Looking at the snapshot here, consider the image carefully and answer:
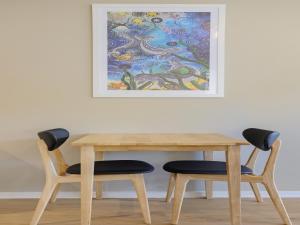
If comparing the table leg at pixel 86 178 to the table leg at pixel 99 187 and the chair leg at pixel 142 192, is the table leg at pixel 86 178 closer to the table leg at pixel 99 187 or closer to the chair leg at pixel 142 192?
the chair leg at pixel 142 192

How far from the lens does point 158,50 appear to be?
2.66 metres

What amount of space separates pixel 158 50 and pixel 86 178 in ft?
4.24

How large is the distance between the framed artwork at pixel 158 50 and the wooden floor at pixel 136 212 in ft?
3.03

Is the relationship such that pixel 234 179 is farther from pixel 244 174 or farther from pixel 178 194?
pixel 178 194

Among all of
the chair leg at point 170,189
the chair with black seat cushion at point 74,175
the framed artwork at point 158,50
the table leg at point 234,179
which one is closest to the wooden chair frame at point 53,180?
the chair with black seat cushion at point 74,175

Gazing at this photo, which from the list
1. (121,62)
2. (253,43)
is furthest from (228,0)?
(121,62)

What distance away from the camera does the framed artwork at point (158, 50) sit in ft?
8.66

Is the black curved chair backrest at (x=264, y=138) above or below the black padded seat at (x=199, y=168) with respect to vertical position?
above

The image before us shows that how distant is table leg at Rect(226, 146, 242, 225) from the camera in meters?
1.96

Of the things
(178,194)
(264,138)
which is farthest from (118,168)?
(264,138)

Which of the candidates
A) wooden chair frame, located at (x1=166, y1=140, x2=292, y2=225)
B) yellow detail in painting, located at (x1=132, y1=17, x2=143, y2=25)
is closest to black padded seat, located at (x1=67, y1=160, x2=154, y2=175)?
wooden chair frame, located at (x1=166, y1=140, x2=292, y2=225)

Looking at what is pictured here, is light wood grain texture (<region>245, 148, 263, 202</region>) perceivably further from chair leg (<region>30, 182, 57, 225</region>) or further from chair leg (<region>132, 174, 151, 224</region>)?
chair leg (<region>30, 182, 57, 225</region>)

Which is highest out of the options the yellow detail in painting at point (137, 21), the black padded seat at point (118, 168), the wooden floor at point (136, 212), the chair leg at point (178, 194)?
the yellow detail in painting at point (137, 21)

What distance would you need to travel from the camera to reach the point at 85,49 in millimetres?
2658
